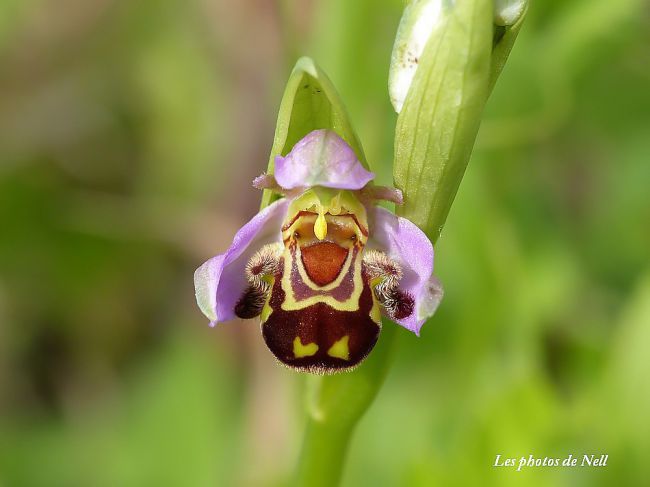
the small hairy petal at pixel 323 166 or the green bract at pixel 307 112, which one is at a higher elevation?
the green bract at pixel 307 112

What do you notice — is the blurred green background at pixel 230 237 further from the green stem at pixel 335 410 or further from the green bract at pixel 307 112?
the green bract at pixel 307 112

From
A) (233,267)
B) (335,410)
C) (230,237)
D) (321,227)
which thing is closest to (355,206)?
(321,227)

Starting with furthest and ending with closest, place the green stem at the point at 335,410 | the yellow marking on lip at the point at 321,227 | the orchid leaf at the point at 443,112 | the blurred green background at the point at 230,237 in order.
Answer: the blurred green background at the point at 230,237 < the green stem at the point at 335,410 < the yellow marking on lip at the point at 321,227 < the orchid leaf at the point at 443,112

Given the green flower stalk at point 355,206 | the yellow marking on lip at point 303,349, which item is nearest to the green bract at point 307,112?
the green flower stalk at point 355,206

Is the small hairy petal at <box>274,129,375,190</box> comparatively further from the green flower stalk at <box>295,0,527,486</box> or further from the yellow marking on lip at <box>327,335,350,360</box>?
the yellow marking on lip at <box>327,335,350,360</box>

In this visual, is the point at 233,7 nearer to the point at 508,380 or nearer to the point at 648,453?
the point at 508,380

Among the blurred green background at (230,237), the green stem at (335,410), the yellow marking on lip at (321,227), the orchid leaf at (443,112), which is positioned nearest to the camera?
the orchid leaf at (443,112)

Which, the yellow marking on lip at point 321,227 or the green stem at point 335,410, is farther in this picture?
the green stem at point 335,410
